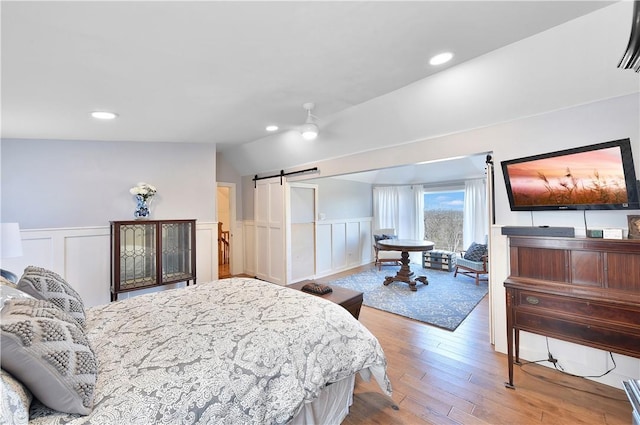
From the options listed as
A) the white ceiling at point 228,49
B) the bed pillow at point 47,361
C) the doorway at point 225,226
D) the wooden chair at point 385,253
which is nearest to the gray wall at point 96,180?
the white ceiling at point 228,49

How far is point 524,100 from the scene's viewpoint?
2266 millimetres

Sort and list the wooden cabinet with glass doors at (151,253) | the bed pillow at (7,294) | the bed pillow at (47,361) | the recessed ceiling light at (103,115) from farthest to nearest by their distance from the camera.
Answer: the wooden cabinet with glass doors at (151,253) < the recessed ceiling light at (103,115) < the bed pillow at (7,294) < the bed pillow at (47,361)

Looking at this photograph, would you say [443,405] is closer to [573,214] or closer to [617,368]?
[617,368]

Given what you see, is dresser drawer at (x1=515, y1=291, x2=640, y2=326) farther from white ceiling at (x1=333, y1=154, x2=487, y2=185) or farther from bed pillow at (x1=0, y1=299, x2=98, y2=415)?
white ceiling at (x1=333, y1=154, x2=487, y2=185)

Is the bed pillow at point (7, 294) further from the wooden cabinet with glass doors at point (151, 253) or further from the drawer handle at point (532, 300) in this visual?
the drawer handle at point (532, 300)

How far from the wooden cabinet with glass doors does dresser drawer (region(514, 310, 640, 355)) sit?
12.4 feet

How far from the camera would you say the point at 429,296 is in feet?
14.1

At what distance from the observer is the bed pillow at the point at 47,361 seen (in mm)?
919

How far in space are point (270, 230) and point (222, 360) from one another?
4.05m

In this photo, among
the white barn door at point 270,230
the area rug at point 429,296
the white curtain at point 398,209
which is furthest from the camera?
the white curtain at point 398,209

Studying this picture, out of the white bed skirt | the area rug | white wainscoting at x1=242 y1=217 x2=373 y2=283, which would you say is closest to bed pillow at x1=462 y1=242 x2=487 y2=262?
the area rug

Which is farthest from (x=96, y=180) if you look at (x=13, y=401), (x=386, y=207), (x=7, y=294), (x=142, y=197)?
(x=386, y=207)

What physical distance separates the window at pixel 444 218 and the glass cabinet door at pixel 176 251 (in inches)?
223

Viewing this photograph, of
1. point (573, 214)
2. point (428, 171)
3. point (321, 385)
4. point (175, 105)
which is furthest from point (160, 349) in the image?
point (428, 171)
